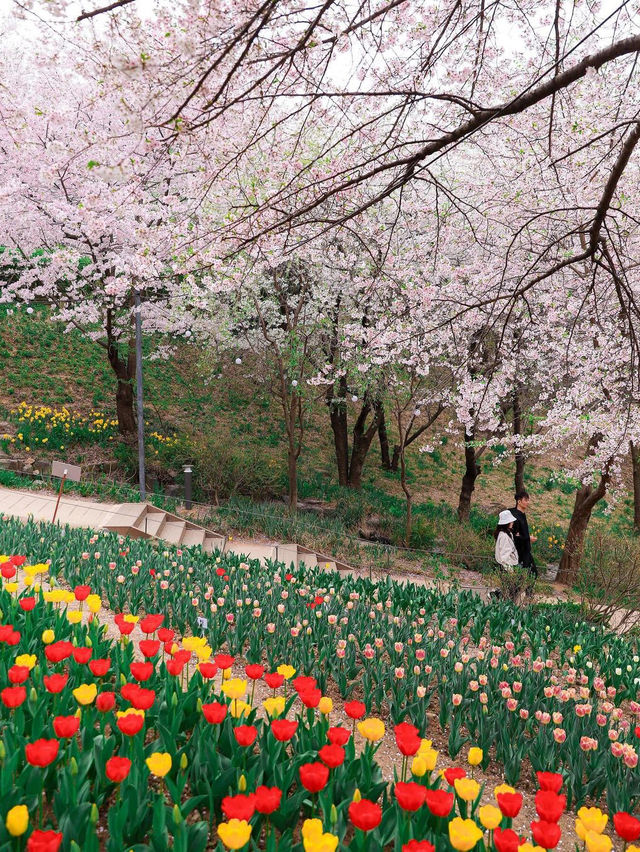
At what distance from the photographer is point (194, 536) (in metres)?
10.6

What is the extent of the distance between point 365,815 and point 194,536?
365 inches

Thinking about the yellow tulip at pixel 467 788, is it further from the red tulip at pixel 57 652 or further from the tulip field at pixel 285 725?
the red tulip at pixel 57 652

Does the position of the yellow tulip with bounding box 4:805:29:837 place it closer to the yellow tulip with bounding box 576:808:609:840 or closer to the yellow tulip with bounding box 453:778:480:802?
the yellow tulip with bounding box 453:778:480:802

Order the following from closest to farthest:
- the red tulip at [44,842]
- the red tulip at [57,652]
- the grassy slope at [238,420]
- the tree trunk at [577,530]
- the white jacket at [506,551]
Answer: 1. the red tulip at [44,842]
2. the red tulip at [57,652]
3. the white jacket at [506,551]
4. the tree trunk at [577,530]
5. the grassy slope at [238,420]

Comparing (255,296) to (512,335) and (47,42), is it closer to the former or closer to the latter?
(512,335)

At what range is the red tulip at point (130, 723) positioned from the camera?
199 centimetres

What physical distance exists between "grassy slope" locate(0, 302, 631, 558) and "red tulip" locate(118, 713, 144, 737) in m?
11.9

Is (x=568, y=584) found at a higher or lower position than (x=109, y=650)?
lower

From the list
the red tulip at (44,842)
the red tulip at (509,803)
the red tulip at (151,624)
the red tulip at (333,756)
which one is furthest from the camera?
the red tulip at (151,624)

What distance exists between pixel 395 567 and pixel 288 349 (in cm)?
487

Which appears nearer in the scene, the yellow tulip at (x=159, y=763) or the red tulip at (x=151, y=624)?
the yellow tulip at (x=159, y=763)

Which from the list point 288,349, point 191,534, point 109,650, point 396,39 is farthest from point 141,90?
point 288,349

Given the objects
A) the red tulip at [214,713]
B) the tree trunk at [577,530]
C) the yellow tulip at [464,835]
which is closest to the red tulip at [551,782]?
the yellow tulip at [464,835]

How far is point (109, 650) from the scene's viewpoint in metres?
3.28
